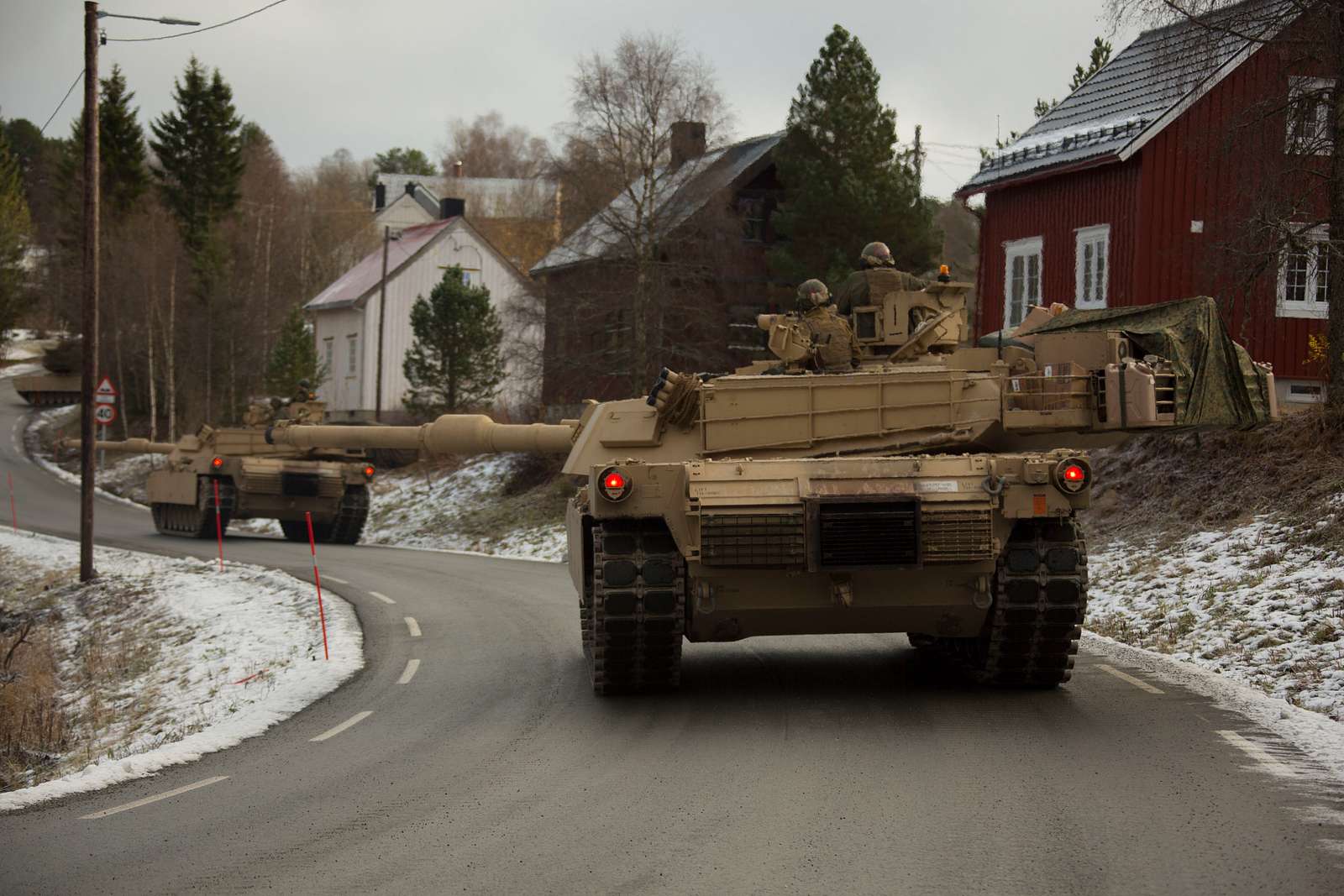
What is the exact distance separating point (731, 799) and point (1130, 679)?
15.7 ft

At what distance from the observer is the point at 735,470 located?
10.1 metres

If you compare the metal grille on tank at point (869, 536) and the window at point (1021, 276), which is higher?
the window at point (1021, 276)

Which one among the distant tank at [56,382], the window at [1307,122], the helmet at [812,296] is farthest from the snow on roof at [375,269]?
the helmet at [812,296]

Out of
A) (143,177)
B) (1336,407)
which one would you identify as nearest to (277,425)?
(1336,407)

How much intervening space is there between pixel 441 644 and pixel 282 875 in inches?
338

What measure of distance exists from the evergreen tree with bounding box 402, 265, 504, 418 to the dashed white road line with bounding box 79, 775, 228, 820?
3293 centimetres

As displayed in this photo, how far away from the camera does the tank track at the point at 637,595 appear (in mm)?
10039

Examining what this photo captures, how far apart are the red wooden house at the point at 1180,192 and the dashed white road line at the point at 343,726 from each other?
11.2 meters

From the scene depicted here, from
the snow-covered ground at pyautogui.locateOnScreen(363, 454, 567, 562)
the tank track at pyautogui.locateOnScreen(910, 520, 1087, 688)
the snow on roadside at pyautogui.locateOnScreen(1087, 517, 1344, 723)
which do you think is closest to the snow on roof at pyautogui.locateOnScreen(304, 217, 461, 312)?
the snow-covered ground at pyautogui.locateOnScreen(363, 454, 567, 562)

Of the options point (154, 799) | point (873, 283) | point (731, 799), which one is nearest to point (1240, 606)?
point (873, 283)

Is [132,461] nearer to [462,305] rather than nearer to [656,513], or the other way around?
[462,305]

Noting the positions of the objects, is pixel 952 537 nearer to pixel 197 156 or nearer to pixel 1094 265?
pixel 1094 265

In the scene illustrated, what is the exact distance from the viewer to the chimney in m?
35.9

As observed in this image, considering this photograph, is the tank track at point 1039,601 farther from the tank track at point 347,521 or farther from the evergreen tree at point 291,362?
the evergreen tree at point 291,362
